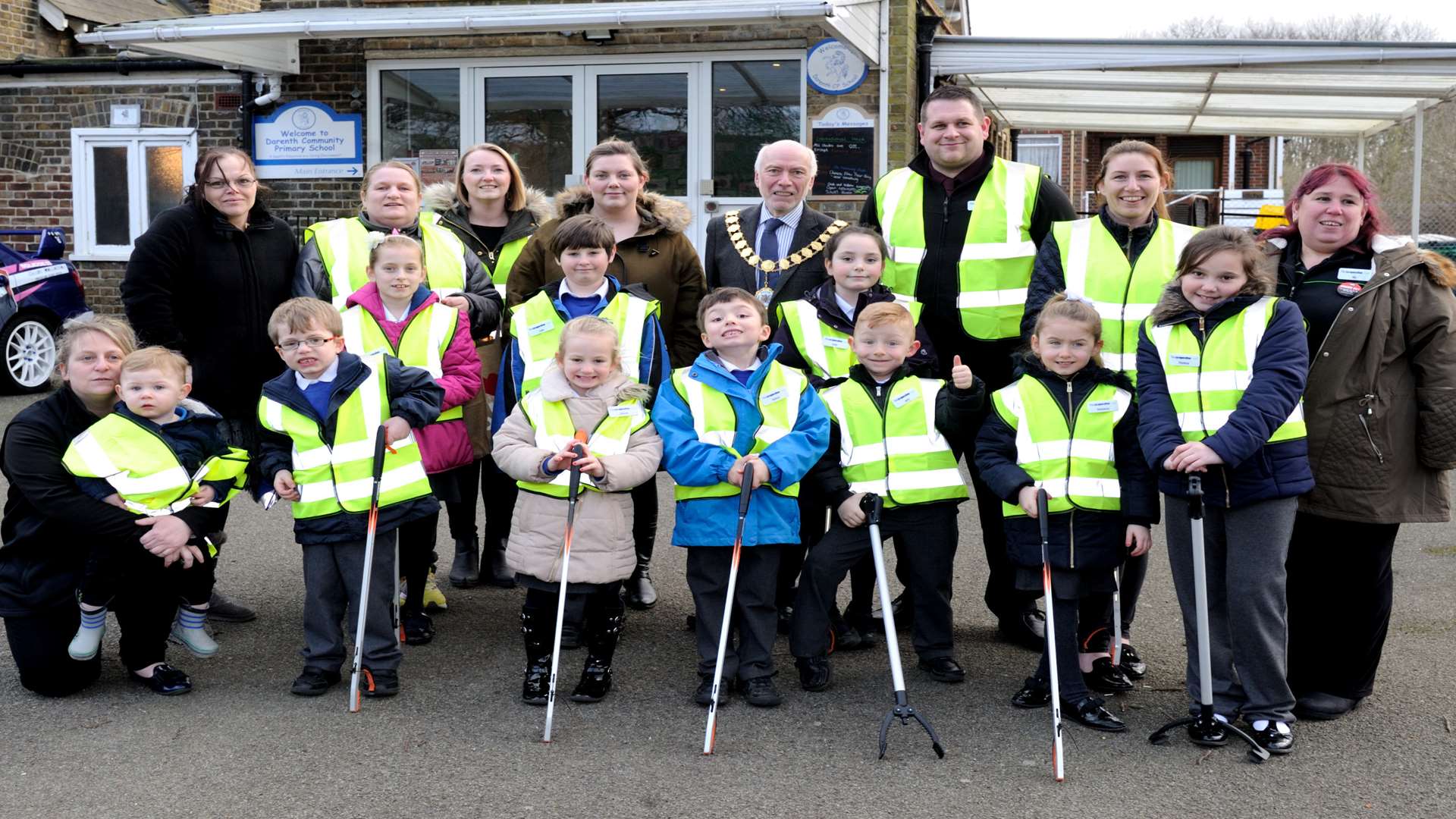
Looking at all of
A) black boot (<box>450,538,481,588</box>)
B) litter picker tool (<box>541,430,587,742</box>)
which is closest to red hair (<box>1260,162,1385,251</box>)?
litter picker tool (<box>541,430,587,742</box>)

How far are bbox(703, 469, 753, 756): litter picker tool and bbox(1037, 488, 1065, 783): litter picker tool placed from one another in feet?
3.12

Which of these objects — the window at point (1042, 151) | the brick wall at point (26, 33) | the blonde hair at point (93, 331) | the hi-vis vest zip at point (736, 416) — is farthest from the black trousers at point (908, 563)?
the window at point (1042, 151)

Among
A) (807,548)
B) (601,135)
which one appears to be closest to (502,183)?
(807,548)

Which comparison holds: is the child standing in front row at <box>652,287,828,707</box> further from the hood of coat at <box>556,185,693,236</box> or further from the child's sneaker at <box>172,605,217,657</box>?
the child's sneaker at <box>172,605,217,657</box>

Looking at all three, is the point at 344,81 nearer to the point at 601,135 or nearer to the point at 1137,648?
the point at 601,135

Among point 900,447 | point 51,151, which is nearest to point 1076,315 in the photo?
point 900,447

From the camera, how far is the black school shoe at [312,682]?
471cm

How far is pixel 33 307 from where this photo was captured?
40.8 ft

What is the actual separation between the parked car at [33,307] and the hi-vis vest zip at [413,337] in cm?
836

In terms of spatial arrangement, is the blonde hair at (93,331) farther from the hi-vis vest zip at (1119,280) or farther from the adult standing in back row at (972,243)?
the hi-vis vest zip at (1119,280)

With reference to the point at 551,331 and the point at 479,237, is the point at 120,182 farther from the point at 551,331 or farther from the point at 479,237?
the point at 551,331

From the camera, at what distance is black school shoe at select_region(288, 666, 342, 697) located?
4.71 metres

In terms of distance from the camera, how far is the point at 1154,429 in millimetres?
4238

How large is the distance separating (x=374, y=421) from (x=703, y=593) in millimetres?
1328
